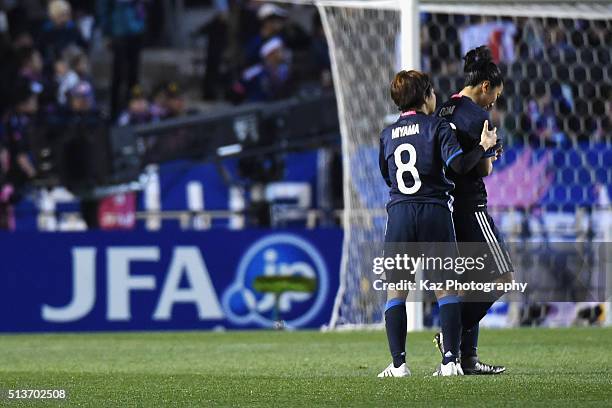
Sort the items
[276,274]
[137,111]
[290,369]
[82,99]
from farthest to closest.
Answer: [137,111]
[82,99]
[276,274]
[290,369]

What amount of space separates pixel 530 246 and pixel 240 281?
9.10 ft

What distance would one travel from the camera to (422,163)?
6.93m

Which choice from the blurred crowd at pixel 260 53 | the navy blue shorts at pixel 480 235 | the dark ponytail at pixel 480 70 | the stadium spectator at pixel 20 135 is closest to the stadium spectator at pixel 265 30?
the blurred crowd at pixel 260 53

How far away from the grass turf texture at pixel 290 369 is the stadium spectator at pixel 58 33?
7.55 metres

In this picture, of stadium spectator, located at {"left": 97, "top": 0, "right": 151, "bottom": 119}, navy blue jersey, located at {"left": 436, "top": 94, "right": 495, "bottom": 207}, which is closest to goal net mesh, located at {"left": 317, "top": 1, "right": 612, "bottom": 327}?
navy blue jersey, located at {"left": 436, "top": 94, "right": 495, "bottom": 207}

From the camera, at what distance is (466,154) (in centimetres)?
696

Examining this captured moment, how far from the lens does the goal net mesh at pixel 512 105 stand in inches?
496

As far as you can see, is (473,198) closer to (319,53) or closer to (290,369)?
(290,369)

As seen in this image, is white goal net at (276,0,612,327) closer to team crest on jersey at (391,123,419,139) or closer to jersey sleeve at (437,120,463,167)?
team crest on jersey at (391,123,419,139)

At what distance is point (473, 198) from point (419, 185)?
431mm

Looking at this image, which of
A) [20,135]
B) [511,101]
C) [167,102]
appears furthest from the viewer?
[167,102]

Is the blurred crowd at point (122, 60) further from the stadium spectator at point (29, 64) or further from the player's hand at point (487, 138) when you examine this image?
the player's hand at point (487, 138)

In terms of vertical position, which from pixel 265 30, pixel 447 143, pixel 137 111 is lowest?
pixel 447 143

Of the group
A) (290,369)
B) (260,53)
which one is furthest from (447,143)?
(260,53)
